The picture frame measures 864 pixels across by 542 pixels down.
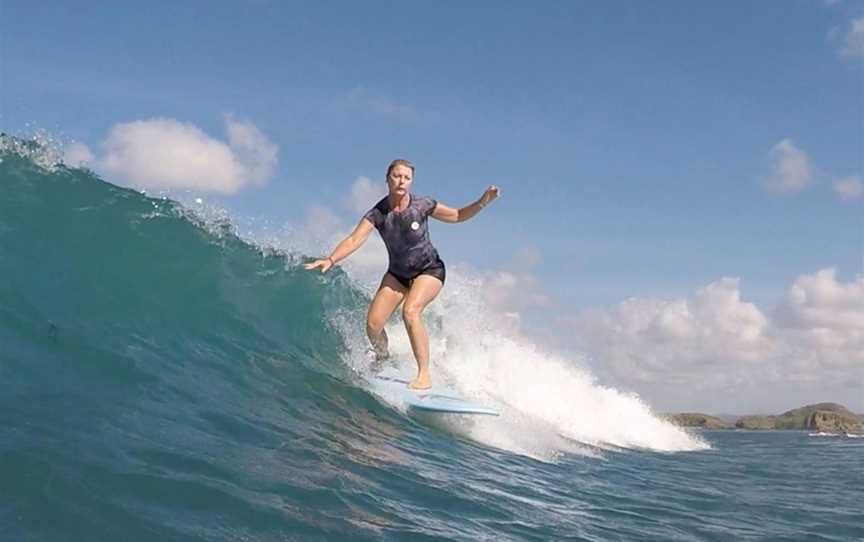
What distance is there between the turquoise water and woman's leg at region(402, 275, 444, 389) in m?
0.57

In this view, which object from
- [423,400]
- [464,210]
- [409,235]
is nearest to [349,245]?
[409,235]

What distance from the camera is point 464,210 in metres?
8.53

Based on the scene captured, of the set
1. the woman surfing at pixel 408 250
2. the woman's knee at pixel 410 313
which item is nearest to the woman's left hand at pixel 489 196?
the woman surfing at pixel 408 250

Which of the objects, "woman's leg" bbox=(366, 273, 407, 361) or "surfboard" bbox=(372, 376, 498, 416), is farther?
"surfboard" bbox=(372, 376, 498, 416)

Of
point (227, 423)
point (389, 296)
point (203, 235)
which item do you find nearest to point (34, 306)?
point (227, 423)

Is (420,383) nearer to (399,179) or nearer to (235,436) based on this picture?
(399,179)

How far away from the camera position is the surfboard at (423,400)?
8844 millimetres

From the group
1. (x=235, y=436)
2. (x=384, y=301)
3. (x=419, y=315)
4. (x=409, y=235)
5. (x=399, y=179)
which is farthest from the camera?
(x=384, y=301)

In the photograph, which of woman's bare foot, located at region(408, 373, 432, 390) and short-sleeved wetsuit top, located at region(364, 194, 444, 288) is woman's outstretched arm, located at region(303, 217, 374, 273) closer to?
short-sleeved wetsuit top, located at region(364, 194, 444, 288)

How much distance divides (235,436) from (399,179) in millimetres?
3350

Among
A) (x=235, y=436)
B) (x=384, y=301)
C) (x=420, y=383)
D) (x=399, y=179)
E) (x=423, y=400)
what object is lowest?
(x=235, y=436)

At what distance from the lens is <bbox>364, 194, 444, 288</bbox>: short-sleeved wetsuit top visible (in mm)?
8422

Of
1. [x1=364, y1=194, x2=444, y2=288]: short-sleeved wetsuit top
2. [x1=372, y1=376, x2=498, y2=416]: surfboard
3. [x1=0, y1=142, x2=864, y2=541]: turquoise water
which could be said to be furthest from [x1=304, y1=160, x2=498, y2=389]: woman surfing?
[x1=0, y1=142, x2=864, y2=541]: turquoise water

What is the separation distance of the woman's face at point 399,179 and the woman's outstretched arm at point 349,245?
0.51m
